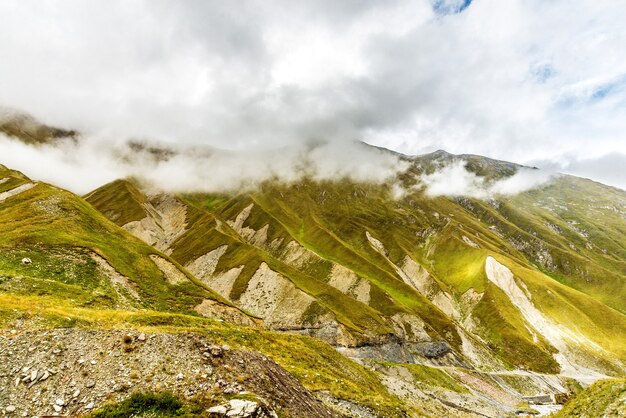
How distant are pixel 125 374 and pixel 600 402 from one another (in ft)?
88.8

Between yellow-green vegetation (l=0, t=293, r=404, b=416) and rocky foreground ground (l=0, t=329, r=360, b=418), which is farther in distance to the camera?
yellow-green vegetation (l=0, t=293, r=404, b=416)

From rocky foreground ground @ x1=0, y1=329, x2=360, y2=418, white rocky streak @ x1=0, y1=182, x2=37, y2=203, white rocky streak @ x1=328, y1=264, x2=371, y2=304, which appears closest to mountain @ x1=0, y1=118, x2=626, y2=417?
rocky foreground ground @ x1=0, y1=329, x2=360, y2=418

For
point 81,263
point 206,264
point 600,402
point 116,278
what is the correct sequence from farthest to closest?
point 206,264 < point 116,278 < point 81,263 < point 600,402

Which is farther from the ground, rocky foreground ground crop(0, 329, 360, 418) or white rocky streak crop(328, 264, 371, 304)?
white rocky streak crop(328, 264, 371, 304)

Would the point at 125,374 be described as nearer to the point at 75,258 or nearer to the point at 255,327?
the point at 75,258

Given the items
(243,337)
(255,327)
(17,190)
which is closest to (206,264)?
(17,190)

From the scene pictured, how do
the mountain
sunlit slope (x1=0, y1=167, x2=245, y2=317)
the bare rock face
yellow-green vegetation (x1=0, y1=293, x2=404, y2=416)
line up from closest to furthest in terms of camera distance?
1. the bare rock face
2. the mountain
3. yellow-green vegetation (x1=0, y1=293, x2=404, y2=416)
4. sunlit slope (x1=0, y1=167, x2=245, y2=317)

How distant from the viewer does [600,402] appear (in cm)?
2030

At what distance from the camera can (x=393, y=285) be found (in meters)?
169

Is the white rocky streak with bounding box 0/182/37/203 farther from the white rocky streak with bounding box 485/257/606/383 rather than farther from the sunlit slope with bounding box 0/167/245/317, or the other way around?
the white rocky streak with bounding box 485/257/606/383

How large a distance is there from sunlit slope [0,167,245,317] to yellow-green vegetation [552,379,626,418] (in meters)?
52.9

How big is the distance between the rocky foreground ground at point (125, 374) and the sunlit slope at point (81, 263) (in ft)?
97.7

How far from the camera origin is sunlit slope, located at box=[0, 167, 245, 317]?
52156mm

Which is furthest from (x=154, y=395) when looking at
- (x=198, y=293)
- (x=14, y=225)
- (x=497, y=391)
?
(x=497, y=391)
